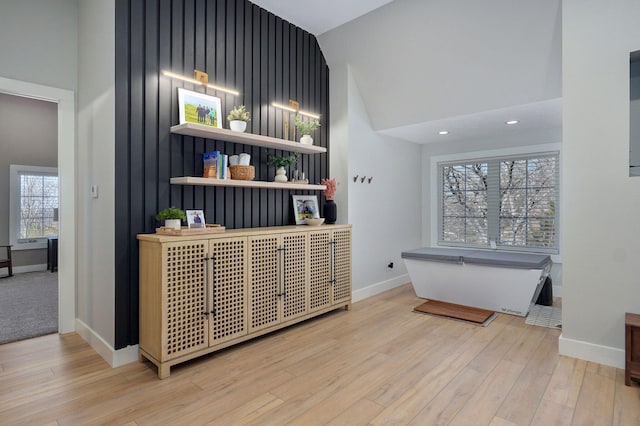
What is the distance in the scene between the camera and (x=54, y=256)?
6.12 metres

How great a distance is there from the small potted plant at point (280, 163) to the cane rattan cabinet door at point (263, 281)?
2.38ft

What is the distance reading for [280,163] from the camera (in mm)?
3633

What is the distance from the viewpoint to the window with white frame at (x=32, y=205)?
234 inches

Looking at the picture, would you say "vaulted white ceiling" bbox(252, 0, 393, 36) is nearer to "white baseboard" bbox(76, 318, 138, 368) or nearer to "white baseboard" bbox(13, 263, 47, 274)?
"white baseboard" bbox(76, 318, 138, 368)

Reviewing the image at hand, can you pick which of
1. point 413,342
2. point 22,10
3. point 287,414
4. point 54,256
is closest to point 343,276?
point 413,342

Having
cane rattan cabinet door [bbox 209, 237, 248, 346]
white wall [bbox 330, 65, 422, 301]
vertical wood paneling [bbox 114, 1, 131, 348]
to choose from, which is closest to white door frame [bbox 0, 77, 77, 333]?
vertical wood paneling [bbox 114, 1, 131, 348]

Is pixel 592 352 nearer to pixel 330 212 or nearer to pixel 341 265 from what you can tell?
pixel 341 265

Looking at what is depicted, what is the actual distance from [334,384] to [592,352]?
1.94m

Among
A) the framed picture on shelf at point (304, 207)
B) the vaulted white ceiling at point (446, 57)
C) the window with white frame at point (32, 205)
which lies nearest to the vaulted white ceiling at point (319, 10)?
the vaulted white ceiling at point (446, 57)

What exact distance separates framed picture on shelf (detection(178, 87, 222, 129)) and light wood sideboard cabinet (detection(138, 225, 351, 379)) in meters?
1.00

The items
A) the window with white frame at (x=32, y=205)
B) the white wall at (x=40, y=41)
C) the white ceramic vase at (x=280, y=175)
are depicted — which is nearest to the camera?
the white wall at (x=40, y=41)

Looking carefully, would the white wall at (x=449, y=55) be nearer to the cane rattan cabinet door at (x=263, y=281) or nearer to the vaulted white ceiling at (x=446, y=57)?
the vaulted white ceiling at (x=446, y=57)

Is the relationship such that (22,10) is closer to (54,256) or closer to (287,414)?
(287,414)

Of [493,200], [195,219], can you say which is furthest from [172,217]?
[493,200]
